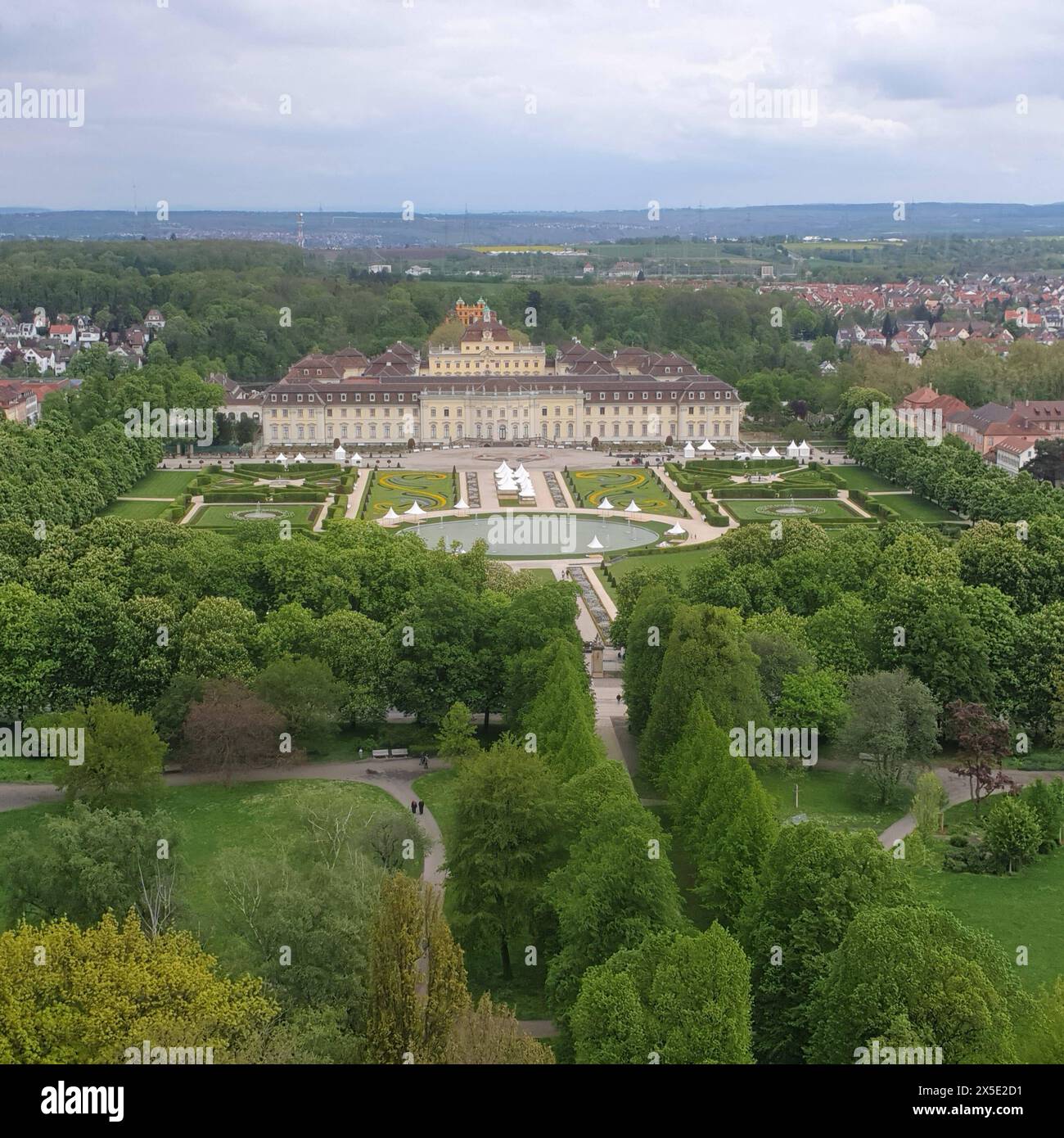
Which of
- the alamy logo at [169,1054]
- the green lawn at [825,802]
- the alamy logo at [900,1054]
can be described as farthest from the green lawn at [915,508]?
the alamy logo at [169,1054]

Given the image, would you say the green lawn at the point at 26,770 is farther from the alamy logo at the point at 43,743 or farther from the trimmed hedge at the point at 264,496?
the trimmed hedge at the point at 264,496

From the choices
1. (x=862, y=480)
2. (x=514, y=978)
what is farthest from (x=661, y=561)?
(x=514, y=978)

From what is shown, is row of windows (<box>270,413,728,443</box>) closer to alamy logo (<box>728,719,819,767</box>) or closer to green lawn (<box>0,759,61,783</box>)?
green lawn (<box>0,759,61,783</box>)

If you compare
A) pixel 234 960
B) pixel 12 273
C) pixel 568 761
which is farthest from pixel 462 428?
pixel 12 273

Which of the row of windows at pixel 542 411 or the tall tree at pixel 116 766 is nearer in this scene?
the tall tree at pixel 116 766

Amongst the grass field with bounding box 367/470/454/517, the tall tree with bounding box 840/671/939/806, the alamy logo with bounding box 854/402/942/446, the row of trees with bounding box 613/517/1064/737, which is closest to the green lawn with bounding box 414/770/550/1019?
the row of trees with bounding box 613/517/1064/737
